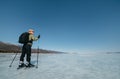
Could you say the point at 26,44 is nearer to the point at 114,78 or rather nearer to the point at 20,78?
the point at 20,78

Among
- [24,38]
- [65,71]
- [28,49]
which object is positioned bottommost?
[65,71]

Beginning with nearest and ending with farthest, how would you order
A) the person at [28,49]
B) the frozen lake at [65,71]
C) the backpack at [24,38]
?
the frozen lake at [65,71]
the backpack at [24,38]
the person at [28,49]

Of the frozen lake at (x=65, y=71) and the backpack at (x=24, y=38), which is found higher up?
the backpack at (x=24, y=38)

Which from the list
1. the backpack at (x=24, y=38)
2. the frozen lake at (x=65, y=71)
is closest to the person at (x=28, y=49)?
the backpack at (x=24, y=38)

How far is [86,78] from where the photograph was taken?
600cm

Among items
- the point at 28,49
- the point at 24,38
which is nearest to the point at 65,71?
the point at 28,49

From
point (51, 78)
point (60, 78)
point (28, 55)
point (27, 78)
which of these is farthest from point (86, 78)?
point (28, 55)

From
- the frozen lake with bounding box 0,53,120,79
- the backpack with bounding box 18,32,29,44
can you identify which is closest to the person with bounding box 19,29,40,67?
the backpack with bounding box 18,32,29,44

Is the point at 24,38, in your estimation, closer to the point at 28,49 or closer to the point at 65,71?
the point at 28,49

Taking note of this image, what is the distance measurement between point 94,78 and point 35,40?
492 centimetres

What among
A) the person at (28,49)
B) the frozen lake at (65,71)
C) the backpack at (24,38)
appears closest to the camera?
the frozen lake at (65,71)

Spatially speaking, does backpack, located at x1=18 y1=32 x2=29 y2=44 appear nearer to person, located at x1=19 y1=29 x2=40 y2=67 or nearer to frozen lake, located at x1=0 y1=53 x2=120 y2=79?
person, located at x1=19 y1=29 x2=40 y2=67

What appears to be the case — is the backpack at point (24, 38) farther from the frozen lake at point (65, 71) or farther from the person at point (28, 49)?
the frozen lake at point (65, 71)

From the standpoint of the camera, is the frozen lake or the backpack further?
the backpack
